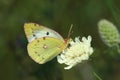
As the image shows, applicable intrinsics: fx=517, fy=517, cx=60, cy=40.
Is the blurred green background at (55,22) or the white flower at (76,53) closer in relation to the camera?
the white flower at (76,53)

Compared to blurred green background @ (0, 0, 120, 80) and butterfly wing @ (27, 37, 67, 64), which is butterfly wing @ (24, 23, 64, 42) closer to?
butterfly wing @ (27, 37, 67, 64)

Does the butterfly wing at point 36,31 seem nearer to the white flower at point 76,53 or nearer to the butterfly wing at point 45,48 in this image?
the butterfly wing at point 45,48

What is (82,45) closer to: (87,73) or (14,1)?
(87,73)

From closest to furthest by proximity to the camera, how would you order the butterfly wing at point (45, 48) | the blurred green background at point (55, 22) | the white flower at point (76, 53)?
the white flower at point (76, 53)
the butterfly wing at point (45, 48)
the blurred green background at point (55, 22)

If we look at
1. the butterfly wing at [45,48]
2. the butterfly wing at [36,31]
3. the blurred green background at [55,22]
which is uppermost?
the butterfly wing at [36,31]

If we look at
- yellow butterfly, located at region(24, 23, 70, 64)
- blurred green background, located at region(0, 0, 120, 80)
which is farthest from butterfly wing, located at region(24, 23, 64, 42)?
blurred green background, located at region(0, 0, 120, 80)

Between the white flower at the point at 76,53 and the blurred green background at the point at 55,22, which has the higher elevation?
the white flower at the point at 76,53

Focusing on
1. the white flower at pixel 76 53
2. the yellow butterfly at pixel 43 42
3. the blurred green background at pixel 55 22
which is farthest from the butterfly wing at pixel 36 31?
the blurred green background at pixel 55 22
